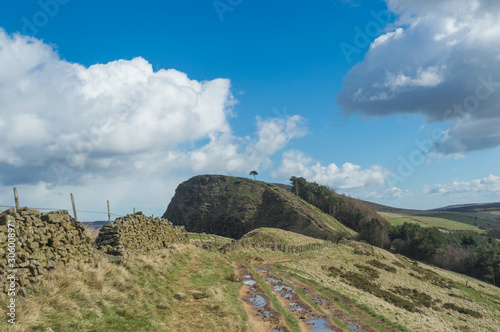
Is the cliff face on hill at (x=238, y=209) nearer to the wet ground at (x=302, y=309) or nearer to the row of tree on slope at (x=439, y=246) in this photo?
the row of tree on slope at (x=439, y=246)

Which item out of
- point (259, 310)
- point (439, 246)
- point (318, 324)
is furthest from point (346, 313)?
point (439, 246)

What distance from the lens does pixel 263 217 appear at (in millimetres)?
133250

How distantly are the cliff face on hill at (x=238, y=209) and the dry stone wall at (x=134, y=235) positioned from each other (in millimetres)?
85070

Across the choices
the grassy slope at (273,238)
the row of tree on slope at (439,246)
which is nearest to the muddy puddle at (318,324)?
the grassy slope at (273,238)

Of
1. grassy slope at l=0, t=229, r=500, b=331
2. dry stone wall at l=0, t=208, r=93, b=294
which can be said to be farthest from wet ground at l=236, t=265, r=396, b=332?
dry stone wall at l=0, t=208, r=93, b=294

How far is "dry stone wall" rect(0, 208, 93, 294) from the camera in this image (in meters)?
11.3

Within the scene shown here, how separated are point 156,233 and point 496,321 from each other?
186ft

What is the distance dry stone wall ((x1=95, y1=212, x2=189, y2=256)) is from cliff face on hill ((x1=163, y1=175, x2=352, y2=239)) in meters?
85.1

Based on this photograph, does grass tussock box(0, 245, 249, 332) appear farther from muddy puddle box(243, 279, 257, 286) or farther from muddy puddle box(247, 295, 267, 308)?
muddy puddle box(243, 279, 257, 286)

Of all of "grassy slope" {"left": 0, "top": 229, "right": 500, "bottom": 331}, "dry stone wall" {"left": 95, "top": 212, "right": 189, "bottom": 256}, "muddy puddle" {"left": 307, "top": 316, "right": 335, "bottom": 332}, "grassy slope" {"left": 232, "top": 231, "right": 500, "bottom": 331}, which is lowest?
"grassy slope" {"left": 232, "top": 231, "right": 500, "bottom": 331}

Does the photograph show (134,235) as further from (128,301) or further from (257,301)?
(257,301)

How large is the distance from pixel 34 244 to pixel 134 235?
11.1 meters

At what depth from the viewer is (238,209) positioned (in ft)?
470

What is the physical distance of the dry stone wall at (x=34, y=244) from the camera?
11.3 meters
